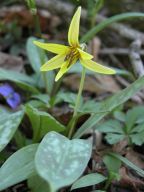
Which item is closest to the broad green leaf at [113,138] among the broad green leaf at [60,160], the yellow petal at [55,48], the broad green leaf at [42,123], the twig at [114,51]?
the broad green leaf at [42,123]

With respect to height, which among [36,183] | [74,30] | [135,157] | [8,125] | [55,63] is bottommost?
[135,157]

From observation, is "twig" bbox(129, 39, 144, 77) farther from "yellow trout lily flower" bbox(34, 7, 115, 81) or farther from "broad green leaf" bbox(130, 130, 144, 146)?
"yellow trout lily flower" bbox(34, 7, 115, 81)

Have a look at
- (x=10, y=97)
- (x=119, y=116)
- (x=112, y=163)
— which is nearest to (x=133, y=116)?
(x=119, y=116)

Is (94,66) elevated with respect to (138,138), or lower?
elevated

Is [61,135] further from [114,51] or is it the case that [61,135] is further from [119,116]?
[114,51]

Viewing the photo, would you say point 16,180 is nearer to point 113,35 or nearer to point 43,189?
point 43,189

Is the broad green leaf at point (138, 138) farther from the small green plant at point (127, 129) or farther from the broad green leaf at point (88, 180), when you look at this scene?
the broad green leaf at point (88, 180)
